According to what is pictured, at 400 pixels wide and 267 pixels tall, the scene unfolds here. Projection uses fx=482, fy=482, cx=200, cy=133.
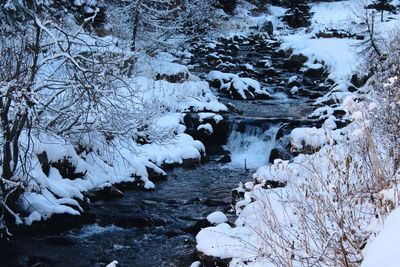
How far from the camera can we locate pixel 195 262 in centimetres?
693

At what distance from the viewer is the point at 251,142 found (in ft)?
51.1

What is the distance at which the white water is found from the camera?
14812 millimetres

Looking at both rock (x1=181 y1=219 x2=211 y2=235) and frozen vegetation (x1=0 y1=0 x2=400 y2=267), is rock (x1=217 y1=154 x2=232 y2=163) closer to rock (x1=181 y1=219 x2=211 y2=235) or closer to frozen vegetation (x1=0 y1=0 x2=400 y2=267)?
frozen vegetation (x1=0 y1=0 x2=400 y2=267)

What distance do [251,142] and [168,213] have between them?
631 cm

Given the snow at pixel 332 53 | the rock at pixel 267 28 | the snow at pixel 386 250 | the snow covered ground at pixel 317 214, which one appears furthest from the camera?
the rock at pixel 267 28

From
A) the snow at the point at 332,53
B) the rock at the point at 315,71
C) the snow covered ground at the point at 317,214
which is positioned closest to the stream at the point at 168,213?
the snow covered ground at the point at 317,214

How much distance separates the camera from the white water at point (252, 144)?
48.6ft

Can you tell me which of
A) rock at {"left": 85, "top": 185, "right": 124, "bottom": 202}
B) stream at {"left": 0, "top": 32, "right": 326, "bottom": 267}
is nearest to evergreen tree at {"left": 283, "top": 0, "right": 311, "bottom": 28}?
stream at {"left": 0, "top": 32, "right": 326, "bottom": 267}

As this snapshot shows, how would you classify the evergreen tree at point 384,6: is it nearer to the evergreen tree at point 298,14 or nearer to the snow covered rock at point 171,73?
the evergreen tree at point 298,14

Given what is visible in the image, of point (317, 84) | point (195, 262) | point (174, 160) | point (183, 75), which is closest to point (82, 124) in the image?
point (195, 262)

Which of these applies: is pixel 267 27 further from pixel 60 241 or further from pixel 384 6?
pixel 60 241

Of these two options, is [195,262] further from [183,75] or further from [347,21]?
[347,21]

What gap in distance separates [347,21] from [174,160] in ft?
78.0

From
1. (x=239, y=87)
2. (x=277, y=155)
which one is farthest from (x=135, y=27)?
(x=277, y=155)
